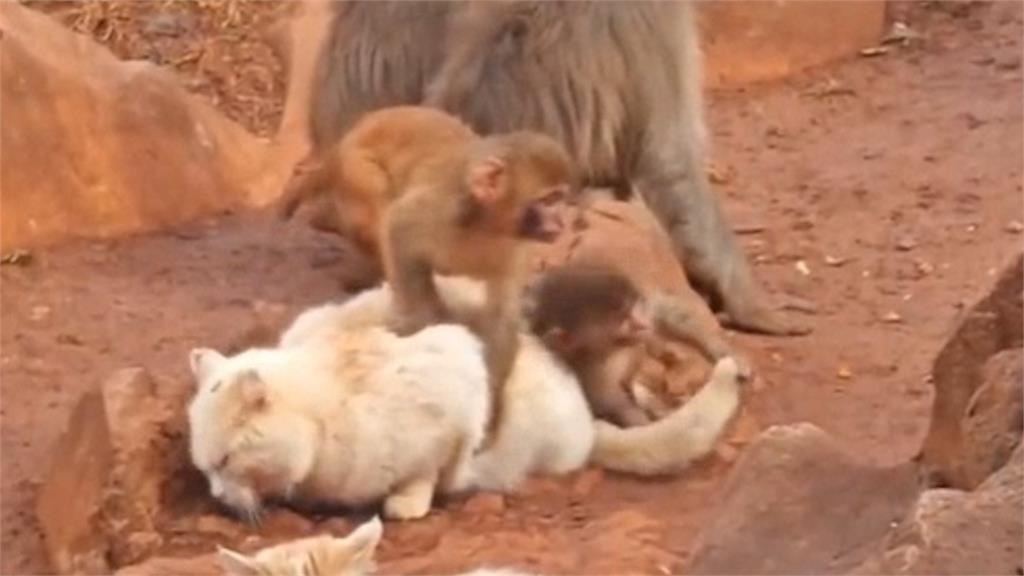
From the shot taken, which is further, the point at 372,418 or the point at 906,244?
the point at 906,244

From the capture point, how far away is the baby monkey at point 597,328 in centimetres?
436

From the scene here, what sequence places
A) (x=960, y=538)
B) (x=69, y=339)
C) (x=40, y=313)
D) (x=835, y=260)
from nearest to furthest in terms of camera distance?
(x=960, y=538) < (x=69, y=339) < (x=40, y=313) < (x=835, y=260)

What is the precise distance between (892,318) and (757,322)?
1.25ft

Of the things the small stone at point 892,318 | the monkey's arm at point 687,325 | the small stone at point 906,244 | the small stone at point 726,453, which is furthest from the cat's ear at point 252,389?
the small stone at point 906,244

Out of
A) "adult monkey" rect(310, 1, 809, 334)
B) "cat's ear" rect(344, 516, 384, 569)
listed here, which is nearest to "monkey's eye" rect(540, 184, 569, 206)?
"adult monkey" rect(310, 1, 809, 334)

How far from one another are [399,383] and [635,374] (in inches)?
27.4

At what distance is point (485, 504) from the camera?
4098mm

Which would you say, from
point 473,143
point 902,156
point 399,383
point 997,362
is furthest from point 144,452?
point 902,156

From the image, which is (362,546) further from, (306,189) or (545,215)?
(306,189)

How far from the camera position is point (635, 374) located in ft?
14.8

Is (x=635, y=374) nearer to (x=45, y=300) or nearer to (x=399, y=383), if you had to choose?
(x=399, y=383)

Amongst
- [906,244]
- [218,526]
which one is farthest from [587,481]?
[906,244]

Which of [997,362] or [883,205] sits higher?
[997,362]

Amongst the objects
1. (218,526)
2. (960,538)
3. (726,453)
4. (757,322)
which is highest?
(960,538)
